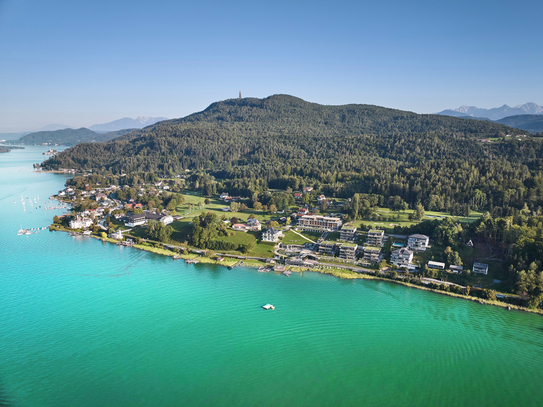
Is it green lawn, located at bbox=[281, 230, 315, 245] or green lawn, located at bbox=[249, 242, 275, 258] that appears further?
Result: green lawn, located at bbox=[281, 230, 315, 245]

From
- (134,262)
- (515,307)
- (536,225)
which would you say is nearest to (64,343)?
(134,262)

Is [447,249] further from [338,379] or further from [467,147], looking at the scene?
[467,147]

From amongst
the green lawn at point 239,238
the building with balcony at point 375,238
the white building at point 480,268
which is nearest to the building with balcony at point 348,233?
the building with balcony at point 375,238

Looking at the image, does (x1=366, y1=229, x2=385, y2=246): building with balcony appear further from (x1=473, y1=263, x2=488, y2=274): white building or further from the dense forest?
the dense forest

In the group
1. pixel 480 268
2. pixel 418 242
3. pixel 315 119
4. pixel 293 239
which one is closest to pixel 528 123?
pixel 315 119

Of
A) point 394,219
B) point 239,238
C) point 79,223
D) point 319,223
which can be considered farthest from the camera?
point 79,223

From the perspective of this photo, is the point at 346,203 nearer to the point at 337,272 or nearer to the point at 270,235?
the point at 270,235

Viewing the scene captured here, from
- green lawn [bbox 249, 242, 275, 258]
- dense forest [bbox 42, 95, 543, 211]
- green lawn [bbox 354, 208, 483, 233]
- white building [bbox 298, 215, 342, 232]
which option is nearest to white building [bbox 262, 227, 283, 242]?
green lawn [bbox 249, 242, 275, 258]
